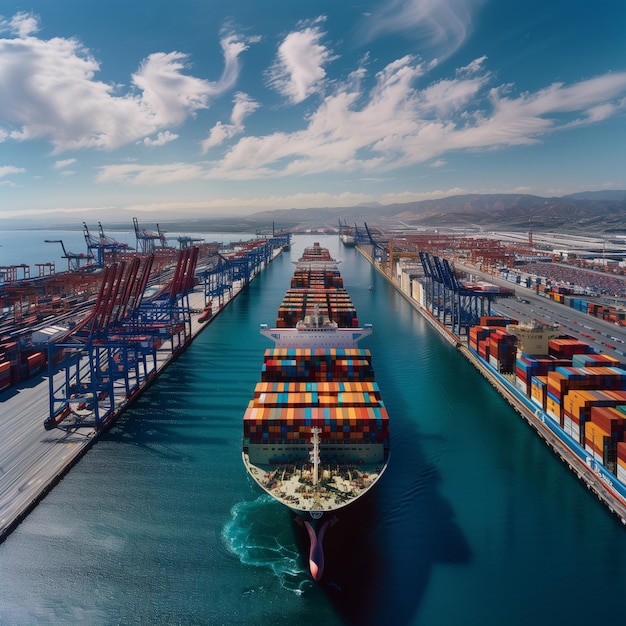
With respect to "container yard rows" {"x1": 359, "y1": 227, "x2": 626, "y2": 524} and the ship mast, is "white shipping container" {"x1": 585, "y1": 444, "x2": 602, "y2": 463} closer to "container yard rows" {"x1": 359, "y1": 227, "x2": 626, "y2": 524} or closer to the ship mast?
"container yard rows" {"x1": 359, "y1": 227, "x2": 626, "y2": 524}

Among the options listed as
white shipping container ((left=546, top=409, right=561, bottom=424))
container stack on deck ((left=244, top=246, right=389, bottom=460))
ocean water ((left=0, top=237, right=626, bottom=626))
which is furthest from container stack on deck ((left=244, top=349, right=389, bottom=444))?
white shipping container ((left=546, top=409, right=561, bottom=424))

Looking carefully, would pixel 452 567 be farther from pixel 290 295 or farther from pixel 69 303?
pixel 69 303

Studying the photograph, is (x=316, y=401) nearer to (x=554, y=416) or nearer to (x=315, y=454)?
(x=315, y=454)

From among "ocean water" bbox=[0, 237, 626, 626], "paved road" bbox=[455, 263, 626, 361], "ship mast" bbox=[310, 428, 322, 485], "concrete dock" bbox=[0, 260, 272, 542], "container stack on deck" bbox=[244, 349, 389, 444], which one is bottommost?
"ocean water" bbox=[0, 237, 626, 626]

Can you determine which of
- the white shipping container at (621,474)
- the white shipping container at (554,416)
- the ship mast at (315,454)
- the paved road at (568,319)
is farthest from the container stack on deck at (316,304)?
the white shipping container at (621,474)

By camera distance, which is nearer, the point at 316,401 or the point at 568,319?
the point at 316,401

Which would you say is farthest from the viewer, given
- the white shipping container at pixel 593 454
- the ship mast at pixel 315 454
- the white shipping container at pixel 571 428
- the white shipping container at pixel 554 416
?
the white shipping container at pixel 554 416

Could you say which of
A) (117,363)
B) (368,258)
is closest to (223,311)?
(117,363)

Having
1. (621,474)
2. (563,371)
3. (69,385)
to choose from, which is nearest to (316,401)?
(621,474)

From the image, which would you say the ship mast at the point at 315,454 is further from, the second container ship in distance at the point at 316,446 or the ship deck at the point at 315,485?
the ship deck at the point at 315,485
